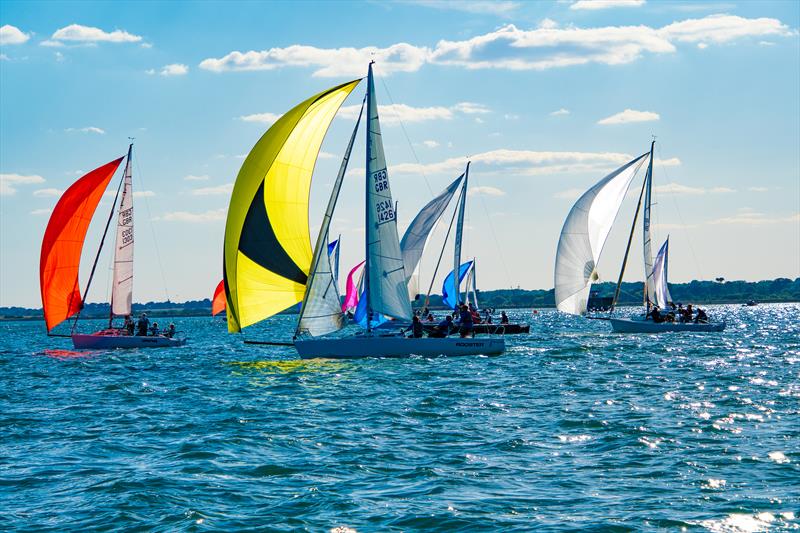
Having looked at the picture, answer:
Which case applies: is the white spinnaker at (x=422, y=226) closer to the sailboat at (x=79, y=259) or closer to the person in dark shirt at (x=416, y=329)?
the sailboat at (x=79, y=259)

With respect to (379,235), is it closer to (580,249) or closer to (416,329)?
(416,329)

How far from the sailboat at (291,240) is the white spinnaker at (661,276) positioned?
29.0 metres

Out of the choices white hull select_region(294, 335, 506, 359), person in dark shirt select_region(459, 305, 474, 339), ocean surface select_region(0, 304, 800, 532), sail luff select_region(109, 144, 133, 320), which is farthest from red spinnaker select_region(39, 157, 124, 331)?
person in dark shirt select_region(459, 305, 474, 339)

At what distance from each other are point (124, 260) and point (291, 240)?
17.5 meters

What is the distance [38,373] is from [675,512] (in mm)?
27139

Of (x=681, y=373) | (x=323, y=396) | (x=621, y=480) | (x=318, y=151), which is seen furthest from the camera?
(x=318, y=151)

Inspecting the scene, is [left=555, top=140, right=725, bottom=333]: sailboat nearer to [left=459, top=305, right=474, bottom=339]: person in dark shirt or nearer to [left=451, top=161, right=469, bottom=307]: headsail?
[left=451, top=161, right=469, bottom=307]: headsail

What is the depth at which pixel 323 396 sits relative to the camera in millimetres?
23172

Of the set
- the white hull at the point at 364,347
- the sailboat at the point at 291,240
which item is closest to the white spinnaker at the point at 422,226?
the white hull at the point at 364,347

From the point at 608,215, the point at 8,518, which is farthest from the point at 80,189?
the point at 8,518

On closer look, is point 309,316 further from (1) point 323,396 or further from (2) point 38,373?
(2) point 38,373

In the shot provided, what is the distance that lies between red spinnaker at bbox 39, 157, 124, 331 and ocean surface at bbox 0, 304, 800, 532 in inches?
545

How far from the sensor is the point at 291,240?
95.8 feet

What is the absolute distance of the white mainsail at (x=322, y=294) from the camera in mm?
30034
